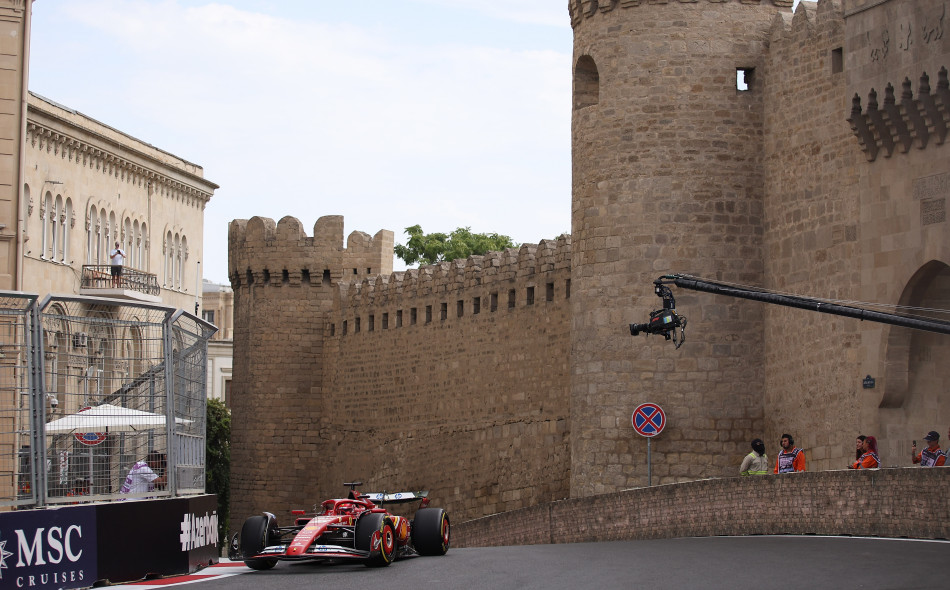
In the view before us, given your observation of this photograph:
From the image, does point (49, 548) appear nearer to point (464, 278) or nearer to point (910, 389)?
point (910, 389)

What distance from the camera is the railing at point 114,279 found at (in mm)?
42188

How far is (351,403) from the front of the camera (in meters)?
34.6

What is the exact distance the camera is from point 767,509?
17.6m

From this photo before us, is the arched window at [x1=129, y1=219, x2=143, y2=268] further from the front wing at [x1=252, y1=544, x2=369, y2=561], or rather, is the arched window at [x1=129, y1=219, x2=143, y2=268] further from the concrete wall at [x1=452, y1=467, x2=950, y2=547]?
the front wing at [x1=252, y1=544, x2=369, y2=561]

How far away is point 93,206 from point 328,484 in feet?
40.3

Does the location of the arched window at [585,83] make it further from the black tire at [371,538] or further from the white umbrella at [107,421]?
the white umbrella at [107,421]

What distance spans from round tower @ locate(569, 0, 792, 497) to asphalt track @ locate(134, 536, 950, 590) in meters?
5.31

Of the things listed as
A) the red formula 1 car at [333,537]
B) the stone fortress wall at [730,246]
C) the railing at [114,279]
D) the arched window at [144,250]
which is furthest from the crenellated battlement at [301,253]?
the red formula 1 car at [333,537]

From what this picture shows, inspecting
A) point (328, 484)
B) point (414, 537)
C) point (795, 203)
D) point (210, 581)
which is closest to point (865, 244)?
point (795, 203)

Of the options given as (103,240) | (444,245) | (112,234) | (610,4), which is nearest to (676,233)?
(610,4)

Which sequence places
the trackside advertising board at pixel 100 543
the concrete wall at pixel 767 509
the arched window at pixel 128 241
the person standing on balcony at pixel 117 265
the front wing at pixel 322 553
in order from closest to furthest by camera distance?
the trackside advertising board at pixel 100 543, the front wing at pixel 322 553, the concrete wall at pixel 767 509, the person standing on balcony at pixel 117 265, the arched window at pixel 128 241

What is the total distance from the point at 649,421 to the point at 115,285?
2310 centimetres

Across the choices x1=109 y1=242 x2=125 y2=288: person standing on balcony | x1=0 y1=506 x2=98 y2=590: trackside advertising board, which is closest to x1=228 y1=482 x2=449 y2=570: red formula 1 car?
x1=0 y1=506 x2=98 y2=590: trackside advertising board

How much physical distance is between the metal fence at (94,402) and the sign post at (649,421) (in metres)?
→ 8.36
